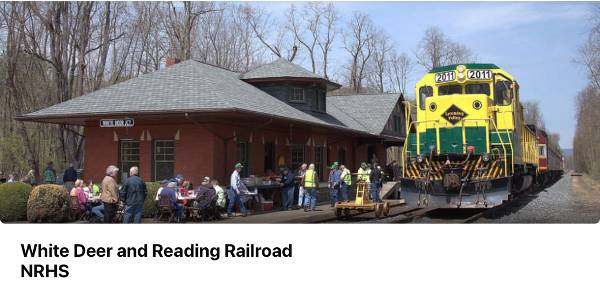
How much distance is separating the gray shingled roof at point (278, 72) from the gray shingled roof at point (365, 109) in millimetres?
4617

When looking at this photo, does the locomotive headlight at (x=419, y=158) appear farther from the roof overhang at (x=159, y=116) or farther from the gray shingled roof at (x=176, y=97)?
the gray shingled roof at (x=176, y=97)

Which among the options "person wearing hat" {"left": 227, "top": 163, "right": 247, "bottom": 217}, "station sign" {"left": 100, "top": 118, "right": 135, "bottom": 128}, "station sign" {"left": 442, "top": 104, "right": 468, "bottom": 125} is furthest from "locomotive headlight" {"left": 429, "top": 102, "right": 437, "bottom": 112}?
"station sign" {"left": 100, "top": 118, "right": 135, "bottom": 128}

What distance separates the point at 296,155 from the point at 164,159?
6474 millimetres

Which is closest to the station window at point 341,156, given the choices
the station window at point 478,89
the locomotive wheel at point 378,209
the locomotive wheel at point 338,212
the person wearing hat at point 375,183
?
the person wearing hat at point 375,183

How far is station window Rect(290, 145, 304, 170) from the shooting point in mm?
23112

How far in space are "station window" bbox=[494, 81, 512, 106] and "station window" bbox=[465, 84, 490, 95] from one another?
0.30 meters

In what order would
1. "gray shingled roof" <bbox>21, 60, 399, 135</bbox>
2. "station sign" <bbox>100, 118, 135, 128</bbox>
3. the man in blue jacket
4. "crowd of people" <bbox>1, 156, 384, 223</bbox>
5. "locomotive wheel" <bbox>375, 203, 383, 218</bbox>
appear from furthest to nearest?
1. "station sign" <bbox>100, 118, 135, 128</bbox>
2. "gray shingled roof" <bbox>21, 60, 399, 135</bbox>
3. "locomotive wheel" <bbox>375, 203, 383, 218</bbox>
4. "crowd of people" <bbox>1, 156, 384, 223</bbox>
5. the man in blue jacket

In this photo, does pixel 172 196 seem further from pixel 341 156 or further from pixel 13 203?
pixel 341 156

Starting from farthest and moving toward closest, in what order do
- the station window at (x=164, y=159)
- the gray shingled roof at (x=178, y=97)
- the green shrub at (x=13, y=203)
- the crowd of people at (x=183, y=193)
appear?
the station window at (x=164, y=159)
the gray shingled roof at (x=178, y=97)
the green shrub at (x=13, y=203)
the crowd of people at (x=183, y=193)

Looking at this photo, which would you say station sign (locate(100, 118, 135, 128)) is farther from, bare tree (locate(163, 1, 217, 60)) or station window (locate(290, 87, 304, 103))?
bare tree (locate(163, 1, 217, 60))

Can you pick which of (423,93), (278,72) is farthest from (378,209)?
(278,72)

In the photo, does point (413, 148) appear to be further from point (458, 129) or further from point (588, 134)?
point (588, 134)

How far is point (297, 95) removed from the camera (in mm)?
24844

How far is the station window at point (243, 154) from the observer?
19.6 m
